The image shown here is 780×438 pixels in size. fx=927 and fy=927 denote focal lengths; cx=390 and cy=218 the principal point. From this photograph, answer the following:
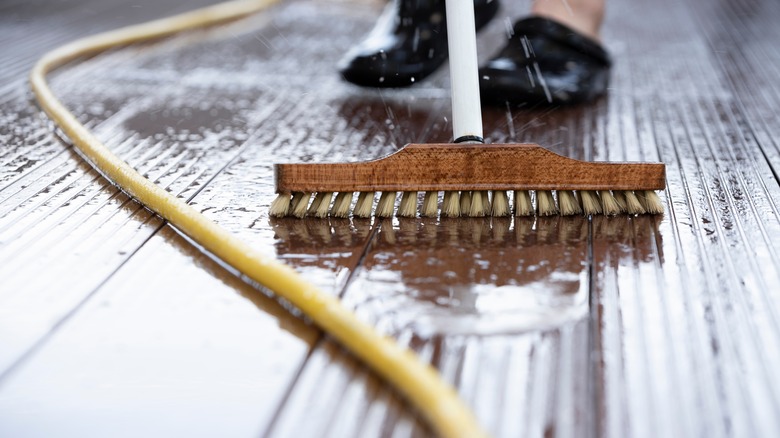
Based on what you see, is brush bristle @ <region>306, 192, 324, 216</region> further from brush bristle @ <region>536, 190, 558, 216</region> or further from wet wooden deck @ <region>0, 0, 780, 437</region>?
brush bristle @ <region>536, 190, 558, 216</region>

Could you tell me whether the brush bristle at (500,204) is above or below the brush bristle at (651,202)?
below

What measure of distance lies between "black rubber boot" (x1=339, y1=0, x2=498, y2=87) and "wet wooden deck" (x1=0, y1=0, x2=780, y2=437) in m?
0.07

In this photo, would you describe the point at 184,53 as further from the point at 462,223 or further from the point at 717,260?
the point at 717,260

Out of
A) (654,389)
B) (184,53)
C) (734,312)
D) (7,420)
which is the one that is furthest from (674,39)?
(7,420)

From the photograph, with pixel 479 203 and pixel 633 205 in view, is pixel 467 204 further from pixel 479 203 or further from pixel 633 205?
pixel 633 205

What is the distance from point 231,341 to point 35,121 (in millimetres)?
866

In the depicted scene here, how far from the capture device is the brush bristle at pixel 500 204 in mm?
936

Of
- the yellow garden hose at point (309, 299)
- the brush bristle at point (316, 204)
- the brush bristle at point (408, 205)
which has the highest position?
the brush bristle at point (408, 205)

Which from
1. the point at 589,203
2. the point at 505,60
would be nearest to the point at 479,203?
the point at 589,203

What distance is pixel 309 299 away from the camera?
68 cm

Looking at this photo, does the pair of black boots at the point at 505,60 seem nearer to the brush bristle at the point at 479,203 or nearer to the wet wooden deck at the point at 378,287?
the wet wooden deck at the point at 378,287

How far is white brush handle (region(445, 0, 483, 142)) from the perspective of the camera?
98 centimetres

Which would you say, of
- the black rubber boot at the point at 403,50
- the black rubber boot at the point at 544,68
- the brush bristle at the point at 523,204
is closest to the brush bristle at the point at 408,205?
the brush bristle at the point at 523,204

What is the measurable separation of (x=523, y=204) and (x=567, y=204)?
0.04m
